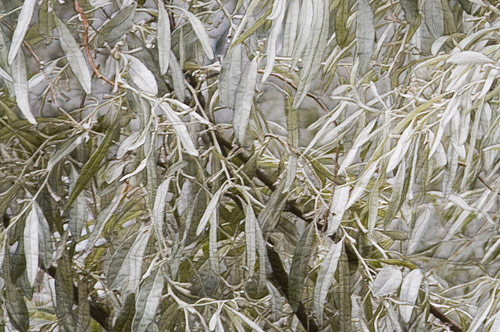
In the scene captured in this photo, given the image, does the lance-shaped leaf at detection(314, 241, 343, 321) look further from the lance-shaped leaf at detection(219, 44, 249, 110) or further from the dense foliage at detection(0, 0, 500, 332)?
the lance-shaped leaf at detection(219, 44, 249, 110)

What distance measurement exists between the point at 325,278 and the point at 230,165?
0.50 ft

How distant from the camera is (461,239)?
1052mm

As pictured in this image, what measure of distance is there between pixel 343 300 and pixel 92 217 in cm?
37

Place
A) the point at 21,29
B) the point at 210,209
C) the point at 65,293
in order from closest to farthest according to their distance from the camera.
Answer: the point at 21,29 < the point at 210,209 < the point at 65,293

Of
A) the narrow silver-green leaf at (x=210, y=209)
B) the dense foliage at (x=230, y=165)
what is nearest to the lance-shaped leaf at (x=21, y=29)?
the dense foliage at (x=230, y=165)

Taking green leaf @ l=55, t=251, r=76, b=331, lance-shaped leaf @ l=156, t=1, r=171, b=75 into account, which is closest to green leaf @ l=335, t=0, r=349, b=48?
lance-shaped leaf @ l=156, t=1, r=171, b=75

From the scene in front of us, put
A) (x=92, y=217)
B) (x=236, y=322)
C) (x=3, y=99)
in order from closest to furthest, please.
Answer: (x=236, y=322) < (x=3, y=99) < (x=92, y=217)

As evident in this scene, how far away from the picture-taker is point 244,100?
2.20 feet

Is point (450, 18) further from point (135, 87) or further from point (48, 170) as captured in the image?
point (48, 170)

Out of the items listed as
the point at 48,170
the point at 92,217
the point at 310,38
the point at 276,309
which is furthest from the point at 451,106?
the point at 92,217

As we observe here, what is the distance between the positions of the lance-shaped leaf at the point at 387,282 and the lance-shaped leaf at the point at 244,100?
0.19 metres

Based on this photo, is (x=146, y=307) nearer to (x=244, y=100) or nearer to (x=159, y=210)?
(x=159, y=210)

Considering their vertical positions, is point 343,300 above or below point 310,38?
below

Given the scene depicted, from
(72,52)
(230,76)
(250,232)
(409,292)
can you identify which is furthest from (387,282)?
(72,52)
